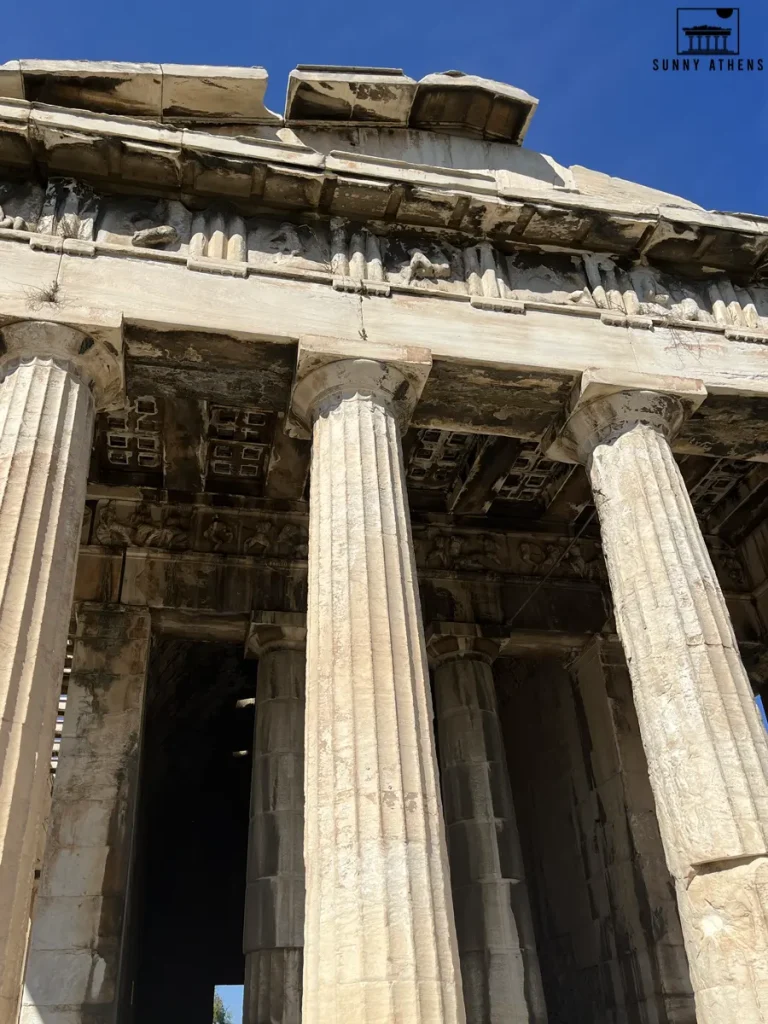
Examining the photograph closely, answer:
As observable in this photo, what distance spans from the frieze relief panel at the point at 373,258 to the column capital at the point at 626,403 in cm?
Result: 116

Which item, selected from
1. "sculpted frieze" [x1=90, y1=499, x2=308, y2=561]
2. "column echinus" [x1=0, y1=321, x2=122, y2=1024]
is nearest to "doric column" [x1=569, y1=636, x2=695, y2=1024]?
"sculpted frieze" [x1=90, y1=499, x2=308, y2=561]

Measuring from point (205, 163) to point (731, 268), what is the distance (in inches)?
292

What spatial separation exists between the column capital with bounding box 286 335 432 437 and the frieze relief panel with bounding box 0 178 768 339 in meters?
1.08

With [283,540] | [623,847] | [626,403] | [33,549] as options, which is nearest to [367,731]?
[33,549]

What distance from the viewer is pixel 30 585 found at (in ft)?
25.7

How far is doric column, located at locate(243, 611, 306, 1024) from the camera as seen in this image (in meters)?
10.9

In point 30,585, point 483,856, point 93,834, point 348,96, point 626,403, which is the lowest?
point 483,856

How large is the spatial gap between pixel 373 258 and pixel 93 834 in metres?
8.11

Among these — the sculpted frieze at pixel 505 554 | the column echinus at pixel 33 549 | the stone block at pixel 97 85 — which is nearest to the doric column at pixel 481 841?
the sculpted frieze at pixel 505 554

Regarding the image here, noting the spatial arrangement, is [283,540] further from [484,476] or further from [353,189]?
[353,189]

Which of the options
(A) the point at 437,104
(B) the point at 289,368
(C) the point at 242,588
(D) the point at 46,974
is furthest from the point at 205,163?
(D) the point at 46,974

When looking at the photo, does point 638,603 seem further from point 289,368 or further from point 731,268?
point 731,268

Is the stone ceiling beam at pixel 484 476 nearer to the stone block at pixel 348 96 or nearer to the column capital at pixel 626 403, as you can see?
the column capital at pixel 626 403

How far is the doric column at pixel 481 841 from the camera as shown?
11.8 m
